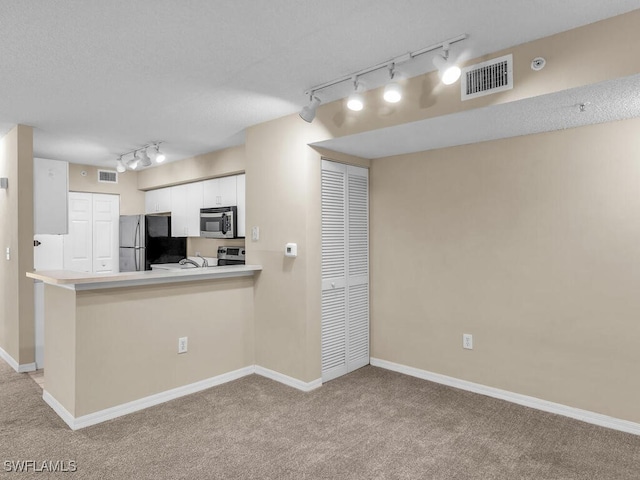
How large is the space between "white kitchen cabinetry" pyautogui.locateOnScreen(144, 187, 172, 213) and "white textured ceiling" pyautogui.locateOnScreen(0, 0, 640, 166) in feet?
8.36

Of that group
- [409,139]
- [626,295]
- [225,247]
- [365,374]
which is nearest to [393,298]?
[365,374]

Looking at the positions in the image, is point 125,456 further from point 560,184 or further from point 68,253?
point 68,253

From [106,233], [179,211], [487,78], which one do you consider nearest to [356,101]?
[487,78]

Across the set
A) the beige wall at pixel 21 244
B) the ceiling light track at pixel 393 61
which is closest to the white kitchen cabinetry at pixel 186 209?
the beige wall at pixel 21 244

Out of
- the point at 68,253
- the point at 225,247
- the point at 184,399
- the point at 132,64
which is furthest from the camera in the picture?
the point at 68,253

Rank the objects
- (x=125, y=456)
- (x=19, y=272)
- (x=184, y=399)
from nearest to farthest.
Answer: (x=125, y=456)
(x=184, y=399)
(x=19, y=272)

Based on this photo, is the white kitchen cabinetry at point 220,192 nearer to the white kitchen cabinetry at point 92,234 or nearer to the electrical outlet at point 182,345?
the white kitchen cabinetry at point 92,234

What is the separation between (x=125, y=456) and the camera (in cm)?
239

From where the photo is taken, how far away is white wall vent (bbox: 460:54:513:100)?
2361 mm

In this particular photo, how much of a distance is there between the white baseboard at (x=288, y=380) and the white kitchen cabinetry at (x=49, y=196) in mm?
2646

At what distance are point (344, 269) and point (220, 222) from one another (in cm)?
191

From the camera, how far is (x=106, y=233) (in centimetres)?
625

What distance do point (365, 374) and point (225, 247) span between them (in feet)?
8.34

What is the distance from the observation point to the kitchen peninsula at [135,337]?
279cm
